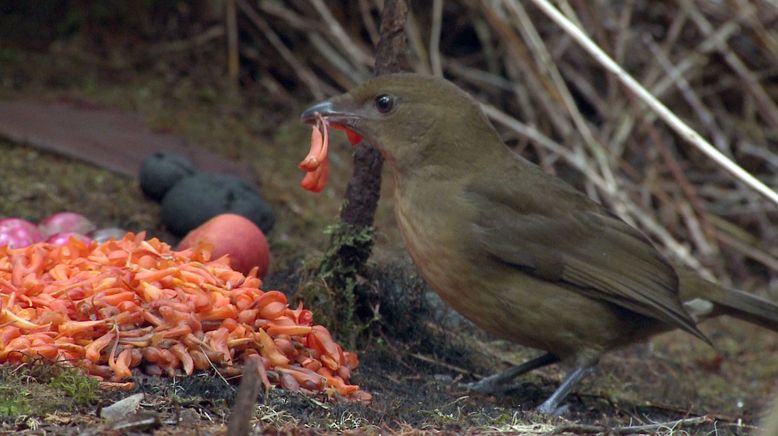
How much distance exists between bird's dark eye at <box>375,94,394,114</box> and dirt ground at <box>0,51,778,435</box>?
683mm

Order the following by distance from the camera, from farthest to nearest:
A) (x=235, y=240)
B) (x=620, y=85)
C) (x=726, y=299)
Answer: (x=620, y=85), (x=726, y=299), (x=235, y=240)

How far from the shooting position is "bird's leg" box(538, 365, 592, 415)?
13.4 ft

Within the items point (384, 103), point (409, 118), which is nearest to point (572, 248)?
point (409, 118)

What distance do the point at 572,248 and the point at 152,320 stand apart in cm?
173

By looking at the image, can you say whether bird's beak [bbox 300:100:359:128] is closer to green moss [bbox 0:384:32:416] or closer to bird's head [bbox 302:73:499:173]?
bird's head [bbox 302:73:499:173]

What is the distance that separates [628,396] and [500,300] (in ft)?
3.17

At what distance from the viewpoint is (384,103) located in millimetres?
4176

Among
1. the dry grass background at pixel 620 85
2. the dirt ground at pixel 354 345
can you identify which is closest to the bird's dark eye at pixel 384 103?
the dirt ground at pixel 354 345

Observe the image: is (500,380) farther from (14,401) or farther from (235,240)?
(14,401)

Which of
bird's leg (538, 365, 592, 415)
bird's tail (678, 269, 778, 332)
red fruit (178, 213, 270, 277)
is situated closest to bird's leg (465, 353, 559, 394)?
bird's leg (538, 365, 592, 415)

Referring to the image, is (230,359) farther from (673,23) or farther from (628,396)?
(673,23)

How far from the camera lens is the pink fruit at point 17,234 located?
4547 mm

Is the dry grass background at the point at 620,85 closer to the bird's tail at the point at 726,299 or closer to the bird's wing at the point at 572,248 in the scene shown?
the bird's tail at the point at 726,299

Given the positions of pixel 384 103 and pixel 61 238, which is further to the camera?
pixel 61 238
